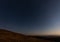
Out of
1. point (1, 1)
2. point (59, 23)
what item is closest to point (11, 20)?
point (1, 1)

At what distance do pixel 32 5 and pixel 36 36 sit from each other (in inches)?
11.0

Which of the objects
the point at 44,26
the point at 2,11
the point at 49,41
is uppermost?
the point at 2,11

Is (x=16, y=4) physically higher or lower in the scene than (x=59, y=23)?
higher

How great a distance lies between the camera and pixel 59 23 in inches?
42.5

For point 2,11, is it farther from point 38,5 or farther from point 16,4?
point 38,5

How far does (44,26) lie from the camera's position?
3.48 ft

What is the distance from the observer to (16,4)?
103 cm

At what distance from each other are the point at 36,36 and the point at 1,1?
0.42 metres

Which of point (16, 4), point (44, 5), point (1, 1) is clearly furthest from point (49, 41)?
point (1, 1)

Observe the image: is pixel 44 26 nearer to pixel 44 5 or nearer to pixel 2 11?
pixel 44 5

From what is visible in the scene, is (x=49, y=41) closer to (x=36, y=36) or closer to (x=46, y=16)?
(x=36, y=36)

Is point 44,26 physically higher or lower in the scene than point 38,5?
lower

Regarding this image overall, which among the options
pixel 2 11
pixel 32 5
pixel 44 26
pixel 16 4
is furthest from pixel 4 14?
pixel 44 26

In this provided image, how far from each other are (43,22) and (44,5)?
0.16 metres
